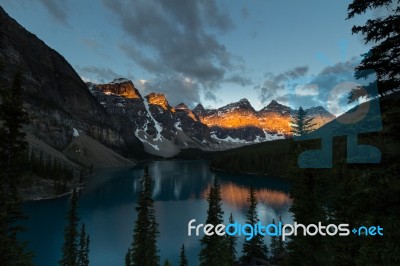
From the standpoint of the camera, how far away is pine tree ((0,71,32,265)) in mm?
16625

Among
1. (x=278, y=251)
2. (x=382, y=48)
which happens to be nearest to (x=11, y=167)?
(x=382, y=48)

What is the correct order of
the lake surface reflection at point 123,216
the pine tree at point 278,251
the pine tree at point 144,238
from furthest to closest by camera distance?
the lake surface reflection at point 123,216
the pine tree at point 278,251
the pine tree at point 144,238

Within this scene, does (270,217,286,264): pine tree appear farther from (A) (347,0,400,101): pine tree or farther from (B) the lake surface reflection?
(A) (347,0,400,101): pine tree

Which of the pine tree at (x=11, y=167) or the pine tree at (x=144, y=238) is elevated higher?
the pine tree at (x=11, y=167)

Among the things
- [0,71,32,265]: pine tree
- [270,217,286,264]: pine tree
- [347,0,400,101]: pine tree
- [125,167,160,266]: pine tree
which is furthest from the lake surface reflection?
[347,0,400,101]: pine tree

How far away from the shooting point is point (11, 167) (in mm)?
17406

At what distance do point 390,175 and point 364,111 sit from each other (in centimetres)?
272

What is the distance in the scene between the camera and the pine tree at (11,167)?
1662 cm

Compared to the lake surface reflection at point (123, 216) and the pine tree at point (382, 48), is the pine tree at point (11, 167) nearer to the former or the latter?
the pine tree at point (382, 48)

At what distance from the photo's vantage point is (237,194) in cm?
12288

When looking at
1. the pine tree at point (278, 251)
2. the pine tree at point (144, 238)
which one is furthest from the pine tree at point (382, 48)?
the pine tree at point (278, 251)

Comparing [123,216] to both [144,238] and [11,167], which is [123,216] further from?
[11,167]

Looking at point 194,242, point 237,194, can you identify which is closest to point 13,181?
point 194,242

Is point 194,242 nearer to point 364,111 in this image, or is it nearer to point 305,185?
point 305,185
